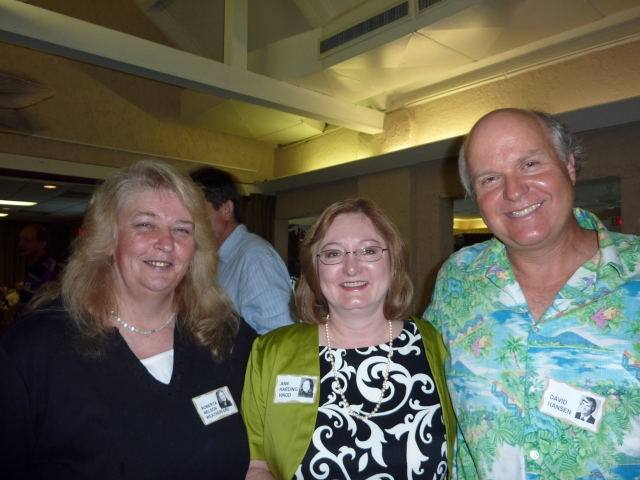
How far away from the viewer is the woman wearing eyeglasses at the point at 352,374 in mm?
1441

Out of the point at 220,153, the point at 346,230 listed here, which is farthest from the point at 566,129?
the point at 220,153

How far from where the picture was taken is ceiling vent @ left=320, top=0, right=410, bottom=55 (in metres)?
4.20

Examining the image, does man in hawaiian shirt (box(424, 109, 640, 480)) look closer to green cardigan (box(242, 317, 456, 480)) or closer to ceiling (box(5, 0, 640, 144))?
green cardigan (box(242, 317, 456, 480))

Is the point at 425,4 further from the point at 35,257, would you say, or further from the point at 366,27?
the point at 35,257

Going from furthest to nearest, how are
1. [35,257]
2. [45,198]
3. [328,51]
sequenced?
[45,198], [328,51], [35,257]

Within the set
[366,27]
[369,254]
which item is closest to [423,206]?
[366,27]

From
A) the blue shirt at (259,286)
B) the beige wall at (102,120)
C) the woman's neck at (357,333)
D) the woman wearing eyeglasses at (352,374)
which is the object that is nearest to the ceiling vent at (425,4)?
the blue shirt at (259,286)

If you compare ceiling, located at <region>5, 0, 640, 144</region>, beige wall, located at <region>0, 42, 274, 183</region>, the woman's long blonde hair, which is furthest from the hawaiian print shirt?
beige wall, located at <region>0, 42, 274, 183</region>

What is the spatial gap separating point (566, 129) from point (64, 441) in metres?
1.81

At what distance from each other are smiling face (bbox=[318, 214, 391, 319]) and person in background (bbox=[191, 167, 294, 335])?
105 centimetres

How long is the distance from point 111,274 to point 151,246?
0.19 m

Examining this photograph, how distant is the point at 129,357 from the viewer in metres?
1.44

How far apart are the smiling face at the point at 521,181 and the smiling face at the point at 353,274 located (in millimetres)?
381

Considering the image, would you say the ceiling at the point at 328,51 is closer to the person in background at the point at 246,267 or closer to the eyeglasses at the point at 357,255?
the person in background at the point at 246,267
